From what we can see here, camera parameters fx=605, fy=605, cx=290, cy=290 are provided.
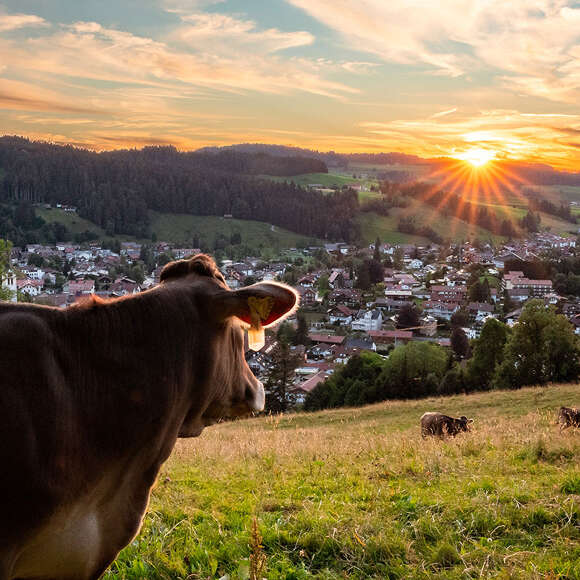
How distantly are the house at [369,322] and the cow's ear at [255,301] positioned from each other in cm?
7477

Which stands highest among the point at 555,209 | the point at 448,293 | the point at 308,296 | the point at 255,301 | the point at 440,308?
the point at 555,209

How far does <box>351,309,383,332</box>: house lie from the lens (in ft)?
254

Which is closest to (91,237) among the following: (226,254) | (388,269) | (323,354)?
(226,254)

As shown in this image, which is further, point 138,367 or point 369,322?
point 369,322

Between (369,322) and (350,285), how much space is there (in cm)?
3004

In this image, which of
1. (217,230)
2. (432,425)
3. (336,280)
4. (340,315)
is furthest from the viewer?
(217,230)

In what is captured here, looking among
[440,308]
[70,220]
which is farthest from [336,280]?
[70,220]

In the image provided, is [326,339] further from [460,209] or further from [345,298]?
[460,209]

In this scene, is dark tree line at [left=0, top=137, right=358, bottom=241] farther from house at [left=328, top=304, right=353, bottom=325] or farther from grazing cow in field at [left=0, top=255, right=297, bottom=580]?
grazing cow in field at [left=0, top=255, right=297, bottom=580]

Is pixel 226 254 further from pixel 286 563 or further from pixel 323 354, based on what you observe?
pixel 286 563

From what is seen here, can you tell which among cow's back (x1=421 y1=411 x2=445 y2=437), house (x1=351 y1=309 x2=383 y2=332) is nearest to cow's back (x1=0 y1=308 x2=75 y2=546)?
cow's back (x1=421 y1=411 x2=445 y2=437)

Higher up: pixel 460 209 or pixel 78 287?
pixel 460 209

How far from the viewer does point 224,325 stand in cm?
254

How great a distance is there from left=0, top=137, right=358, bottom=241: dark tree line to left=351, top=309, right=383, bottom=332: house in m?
74.1
